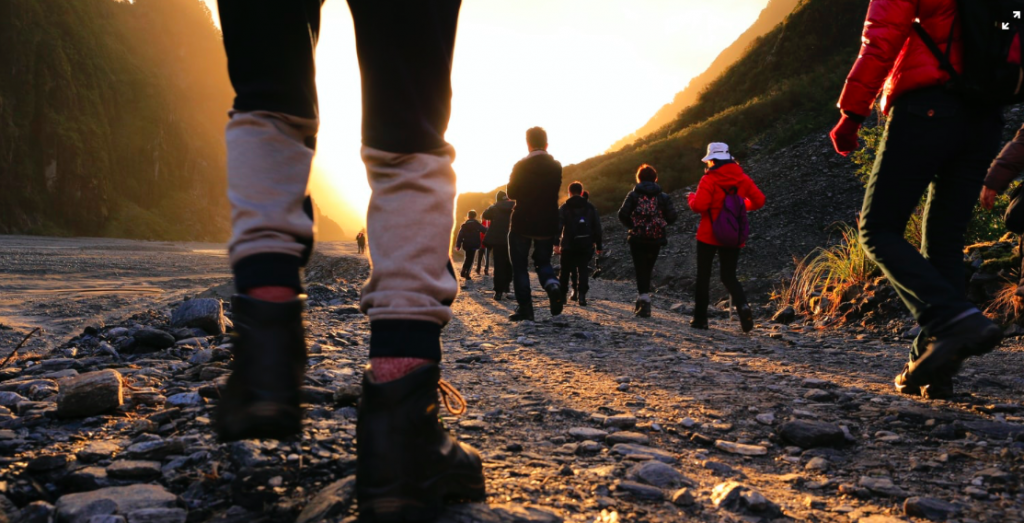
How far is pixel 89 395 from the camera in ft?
6.54

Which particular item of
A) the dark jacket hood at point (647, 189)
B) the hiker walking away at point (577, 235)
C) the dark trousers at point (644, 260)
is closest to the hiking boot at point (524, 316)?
the dark trousers at point (644, 260)

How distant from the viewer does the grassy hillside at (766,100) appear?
25.0 m

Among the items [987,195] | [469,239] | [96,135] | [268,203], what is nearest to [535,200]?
[987,195]

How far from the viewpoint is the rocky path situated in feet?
4.58

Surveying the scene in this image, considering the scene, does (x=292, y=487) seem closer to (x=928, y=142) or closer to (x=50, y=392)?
(x=50, y=392)

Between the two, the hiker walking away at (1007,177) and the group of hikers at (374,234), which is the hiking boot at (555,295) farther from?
the group of hikers at (374,234)

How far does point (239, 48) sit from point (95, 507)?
3.57ft

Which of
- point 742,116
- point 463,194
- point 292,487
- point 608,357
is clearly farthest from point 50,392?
point 463,194

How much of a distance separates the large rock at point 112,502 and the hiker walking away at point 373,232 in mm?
408

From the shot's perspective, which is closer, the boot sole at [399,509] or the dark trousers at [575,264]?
the boot sole at [399,509]

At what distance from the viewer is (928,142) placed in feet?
7.93

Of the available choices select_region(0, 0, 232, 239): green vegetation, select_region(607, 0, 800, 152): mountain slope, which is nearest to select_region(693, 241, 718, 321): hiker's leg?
select_region(0, 0, 232, 239): green vegetation

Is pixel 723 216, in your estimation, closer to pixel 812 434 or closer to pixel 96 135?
pixel 812 434

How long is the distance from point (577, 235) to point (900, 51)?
7141 millimetres
